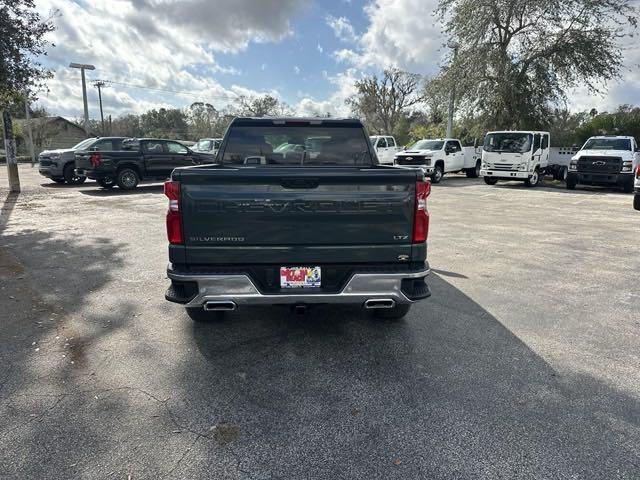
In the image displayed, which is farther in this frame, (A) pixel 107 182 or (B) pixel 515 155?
(B) pixel 515 155

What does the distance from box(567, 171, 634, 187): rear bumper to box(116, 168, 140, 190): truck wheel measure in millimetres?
16829

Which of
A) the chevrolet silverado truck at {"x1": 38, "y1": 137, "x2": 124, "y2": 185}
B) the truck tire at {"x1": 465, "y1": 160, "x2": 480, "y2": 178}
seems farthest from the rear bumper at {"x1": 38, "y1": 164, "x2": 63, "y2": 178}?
the truck tire at {"x1": 465, "y1": 160, "x2": 480, "y2": 178}

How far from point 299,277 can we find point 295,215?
488 mm

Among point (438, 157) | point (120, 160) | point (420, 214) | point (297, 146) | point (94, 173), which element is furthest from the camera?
point (438, 157)

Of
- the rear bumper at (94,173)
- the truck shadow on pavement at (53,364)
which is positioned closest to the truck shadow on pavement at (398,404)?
the truck shadow on pavement at (53,364)

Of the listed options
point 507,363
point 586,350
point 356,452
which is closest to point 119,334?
point 356,452

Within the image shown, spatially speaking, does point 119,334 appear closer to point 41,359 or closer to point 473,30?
point 41,359

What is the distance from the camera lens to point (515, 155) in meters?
17.8

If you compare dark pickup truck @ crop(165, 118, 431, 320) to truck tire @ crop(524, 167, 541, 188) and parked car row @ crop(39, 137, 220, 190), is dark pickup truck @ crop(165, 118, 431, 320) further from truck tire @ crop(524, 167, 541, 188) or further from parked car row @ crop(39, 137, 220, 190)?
truck tire @ crop(524, 167, 541, 188)

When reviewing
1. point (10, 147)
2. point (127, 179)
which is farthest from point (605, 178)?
point (10, 147)

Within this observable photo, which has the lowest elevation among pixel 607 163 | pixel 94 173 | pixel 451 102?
pixel 94 173

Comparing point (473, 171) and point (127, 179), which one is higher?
point (473, 171)

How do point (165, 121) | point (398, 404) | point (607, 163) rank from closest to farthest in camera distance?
point (398, 404) → point (607, 163) → point (165, 121)

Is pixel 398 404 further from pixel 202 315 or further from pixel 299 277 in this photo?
pixel 202 315
